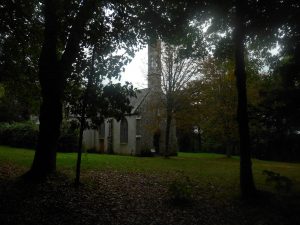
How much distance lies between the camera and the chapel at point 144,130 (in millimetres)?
34688

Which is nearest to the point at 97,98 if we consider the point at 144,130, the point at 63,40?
the point at 63,40

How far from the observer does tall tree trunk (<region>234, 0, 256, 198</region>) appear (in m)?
11.8

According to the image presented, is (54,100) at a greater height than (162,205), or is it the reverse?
(54,100)

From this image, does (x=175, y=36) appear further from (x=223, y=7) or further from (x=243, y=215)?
(x=243, y=215)

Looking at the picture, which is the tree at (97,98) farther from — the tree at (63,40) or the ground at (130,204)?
the ground at (130,204)

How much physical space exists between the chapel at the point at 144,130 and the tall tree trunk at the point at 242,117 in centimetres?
2150

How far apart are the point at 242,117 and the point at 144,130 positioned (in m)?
28.4

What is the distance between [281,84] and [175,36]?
5001 mm

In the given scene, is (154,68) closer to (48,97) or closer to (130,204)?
(48,97)

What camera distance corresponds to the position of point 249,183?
11.8 meters

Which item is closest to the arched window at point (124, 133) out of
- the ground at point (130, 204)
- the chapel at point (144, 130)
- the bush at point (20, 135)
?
the chapel at point (144, 130)

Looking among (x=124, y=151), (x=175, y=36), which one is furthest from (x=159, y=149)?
(x=175, y=36)

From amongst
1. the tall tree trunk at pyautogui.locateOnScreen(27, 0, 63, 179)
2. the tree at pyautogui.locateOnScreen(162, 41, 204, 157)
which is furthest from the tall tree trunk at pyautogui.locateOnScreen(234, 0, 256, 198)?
the tree at pyautogui.locateOnScreen(162, 41, 204, 157)

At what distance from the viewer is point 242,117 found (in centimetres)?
1203
